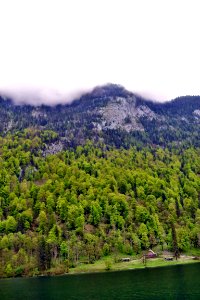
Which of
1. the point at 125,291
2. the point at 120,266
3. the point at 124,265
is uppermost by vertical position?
the point at 124,265

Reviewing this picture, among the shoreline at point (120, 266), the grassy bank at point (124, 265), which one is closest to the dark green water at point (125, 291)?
the shoreline at point (120, 266)

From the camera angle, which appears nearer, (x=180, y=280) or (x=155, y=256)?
(x=180, y=280)

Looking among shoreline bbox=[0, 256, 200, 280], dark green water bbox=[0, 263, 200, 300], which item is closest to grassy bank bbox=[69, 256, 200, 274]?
shoreline bbox=[0, 256, 200, 280]

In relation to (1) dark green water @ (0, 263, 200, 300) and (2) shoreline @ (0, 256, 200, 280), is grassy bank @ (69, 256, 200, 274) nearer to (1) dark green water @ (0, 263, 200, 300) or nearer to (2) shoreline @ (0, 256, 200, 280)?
(2) shoreline @ (0, 256, 200, 280)

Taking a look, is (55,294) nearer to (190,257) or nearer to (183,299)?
(183,299)

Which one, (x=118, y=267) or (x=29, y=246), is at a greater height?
(x=29, y=246)

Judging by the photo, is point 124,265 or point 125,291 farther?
point 124,265

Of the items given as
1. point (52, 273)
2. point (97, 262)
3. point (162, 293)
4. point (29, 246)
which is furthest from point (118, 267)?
point (162, 293)

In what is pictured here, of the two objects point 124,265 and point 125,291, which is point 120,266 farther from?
point 125,291

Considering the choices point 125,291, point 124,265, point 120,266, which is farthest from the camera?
point 124,265

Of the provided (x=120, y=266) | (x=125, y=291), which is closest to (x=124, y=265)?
(x=120, y=266)

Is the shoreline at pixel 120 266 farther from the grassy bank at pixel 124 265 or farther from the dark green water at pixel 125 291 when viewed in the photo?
the dark green water at pixel 125 291
